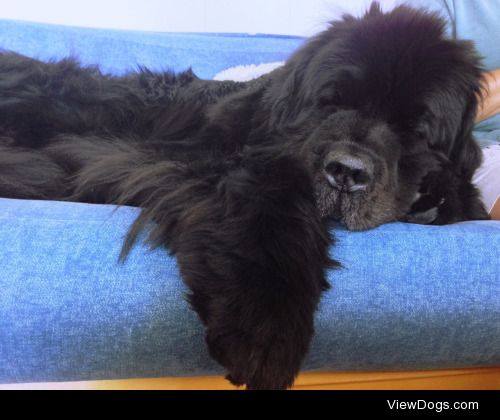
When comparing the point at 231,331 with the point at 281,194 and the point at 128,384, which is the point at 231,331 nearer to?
the point at 281,194

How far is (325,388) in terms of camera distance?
1.27m

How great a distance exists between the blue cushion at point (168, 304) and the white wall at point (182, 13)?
2.59m

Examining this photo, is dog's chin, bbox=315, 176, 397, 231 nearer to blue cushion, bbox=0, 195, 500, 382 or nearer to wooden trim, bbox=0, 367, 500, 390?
blue cushion, bbox=0, 195, 500, 382

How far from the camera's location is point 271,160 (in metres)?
1.26

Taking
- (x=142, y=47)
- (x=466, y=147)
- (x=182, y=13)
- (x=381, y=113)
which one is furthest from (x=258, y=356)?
(x=182, y=13)

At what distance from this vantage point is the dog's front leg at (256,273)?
2.94 ft

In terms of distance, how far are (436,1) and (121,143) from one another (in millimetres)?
2150

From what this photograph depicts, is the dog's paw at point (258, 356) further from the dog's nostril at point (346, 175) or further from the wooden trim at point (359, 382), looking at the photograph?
the dog's nostril at point (346, 175)

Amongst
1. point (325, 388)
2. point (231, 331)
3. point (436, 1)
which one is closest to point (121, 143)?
point (231, 331)

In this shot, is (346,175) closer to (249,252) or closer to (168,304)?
(249,252)

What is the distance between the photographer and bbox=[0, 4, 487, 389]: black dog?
3.07ft

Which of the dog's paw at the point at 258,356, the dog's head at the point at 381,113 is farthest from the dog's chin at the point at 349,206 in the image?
the dog's paw at the point at 258,356

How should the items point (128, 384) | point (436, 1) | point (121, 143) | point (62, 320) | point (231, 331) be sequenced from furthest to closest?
point (436, 1)
point (121, 143)
point (128, 384)
point (62, 320)
point (231, 331)

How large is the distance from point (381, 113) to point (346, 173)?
0.90ft
